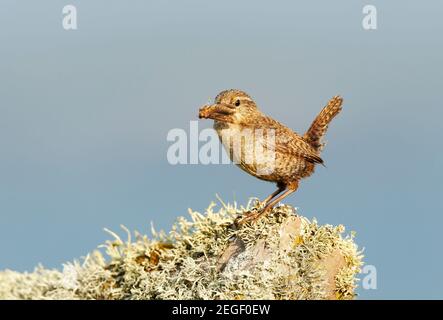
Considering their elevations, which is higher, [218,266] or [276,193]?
[276,193]

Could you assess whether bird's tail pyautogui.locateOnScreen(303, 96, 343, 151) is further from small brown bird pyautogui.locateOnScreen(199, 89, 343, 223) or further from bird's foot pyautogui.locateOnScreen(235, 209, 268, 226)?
bird's foot pyautogui.locateOnScreen(235, 209, 268, 226)

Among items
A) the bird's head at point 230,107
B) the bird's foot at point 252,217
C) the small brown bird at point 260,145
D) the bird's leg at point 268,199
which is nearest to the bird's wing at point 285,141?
the small brown bird at point 260,145

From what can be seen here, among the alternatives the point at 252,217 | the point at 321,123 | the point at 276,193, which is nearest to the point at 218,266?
the point at 252,217

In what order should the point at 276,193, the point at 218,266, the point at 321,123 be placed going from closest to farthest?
1. the point at 218,266
2. the point at 276,193
3. the point at 321,123

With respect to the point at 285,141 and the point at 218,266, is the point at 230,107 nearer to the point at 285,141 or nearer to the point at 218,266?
the point at 285,141
